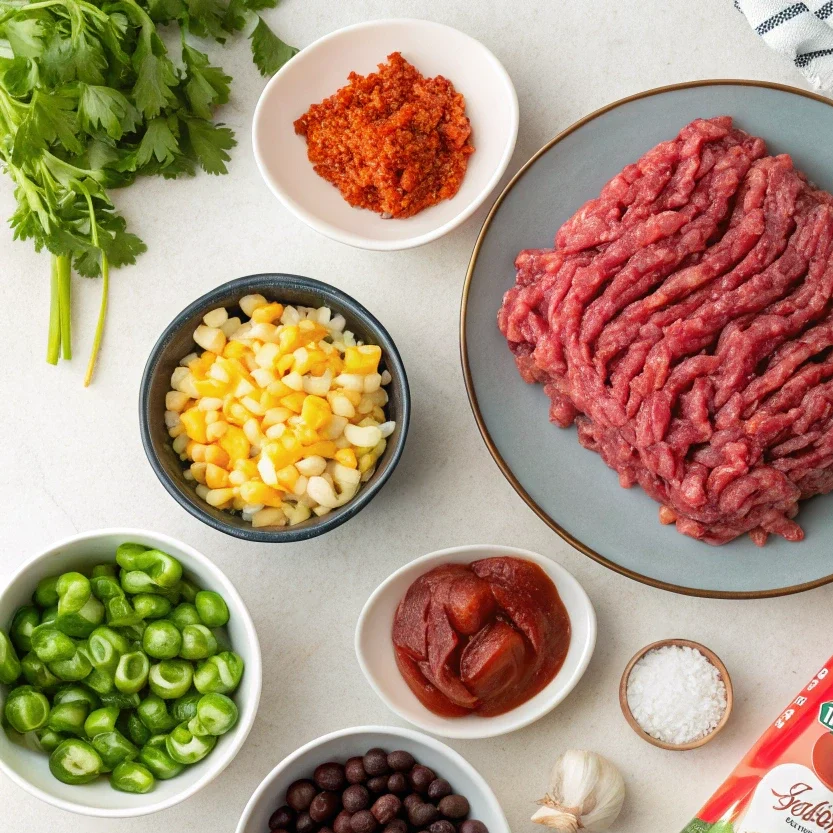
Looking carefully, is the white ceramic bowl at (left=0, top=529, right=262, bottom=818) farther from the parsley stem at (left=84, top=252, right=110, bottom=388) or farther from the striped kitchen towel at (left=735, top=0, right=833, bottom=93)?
the striped kitchen towel at (left=735, top=0, right=833, bottom=93)

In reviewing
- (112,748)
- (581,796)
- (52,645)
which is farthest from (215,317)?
(581,796)

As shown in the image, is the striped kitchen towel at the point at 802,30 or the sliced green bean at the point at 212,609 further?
the striped kitchen towel at the point at 802,30

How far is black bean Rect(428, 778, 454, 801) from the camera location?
282cm

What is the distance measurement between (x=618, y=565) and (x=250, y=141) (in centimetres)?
187

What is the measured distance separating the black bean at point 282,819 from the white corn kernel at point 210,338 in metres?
1.44

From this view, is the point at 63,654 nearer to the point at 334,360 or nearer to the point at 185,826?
the point at 185,826

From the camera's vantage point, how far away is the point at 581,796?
113 inches

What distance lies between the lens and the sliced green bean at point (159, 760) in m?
2.73

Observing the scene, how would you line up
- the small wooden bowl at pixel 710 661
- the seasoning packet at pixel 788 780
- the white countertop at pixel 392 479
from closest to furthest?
the seasoning packet at pixel 788 780, the small wooden bowl at pixel 710 661, the white countertop at pixel 392 479

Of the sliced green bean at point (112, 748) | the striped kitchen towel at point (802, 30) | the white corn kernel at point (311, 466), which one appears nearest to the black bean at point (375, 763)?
the sliced green bean at point (112, 748)

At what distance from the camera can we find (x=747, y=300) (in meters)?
2.63

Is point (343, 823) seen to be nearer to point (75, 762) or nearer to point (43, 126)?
point (75, 762)

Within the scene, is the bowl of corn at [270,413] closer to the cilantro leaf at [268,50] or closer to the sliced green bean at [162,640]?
the sliced green bean at [162,640]

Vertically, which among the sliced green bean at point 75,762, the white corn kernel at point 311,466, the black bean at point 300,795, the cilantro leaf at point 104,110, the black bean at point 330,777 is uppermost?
the cilantro leaf at point 104,110
